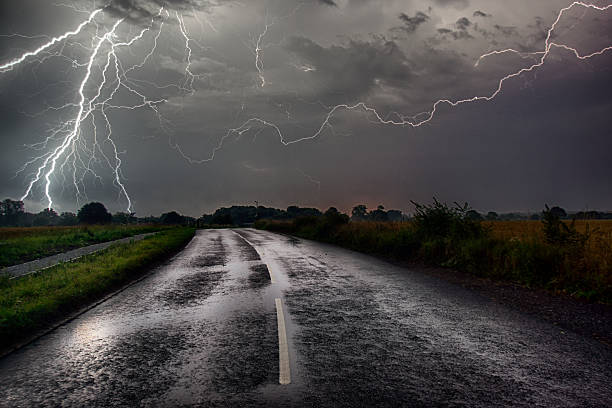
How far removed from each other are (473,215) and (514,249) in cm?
472

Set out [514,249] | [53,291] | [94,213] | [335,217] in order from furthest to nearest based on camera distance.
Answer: [94,213], [335,217], [514,249], [53,291]

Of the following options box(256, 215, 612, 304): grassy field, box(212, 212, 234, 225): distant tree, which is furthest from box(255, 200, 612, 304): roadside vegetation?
box(212, 212, 234, 225): distant tree

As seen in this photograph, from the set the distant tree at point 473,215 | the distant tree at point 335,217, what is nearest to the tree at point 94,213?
the distant tree at point 335,217

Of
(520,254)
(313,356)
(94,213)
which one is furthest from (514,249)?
(94,213)

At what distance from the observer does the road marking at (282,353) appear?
4181mm

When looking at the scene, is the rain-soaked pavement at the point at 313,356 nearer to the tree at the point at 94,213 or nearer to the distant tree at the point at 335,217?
the distant tree at the point at 335,217

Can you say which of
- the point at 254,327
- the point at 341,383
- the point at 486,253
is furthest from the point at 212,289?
the point at 486,253

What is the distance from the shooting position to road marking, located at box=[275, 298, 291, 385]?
4181 millimetres

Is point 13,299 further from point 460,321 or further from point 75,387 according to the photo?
point 460,321

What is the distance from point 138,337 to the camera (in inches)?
231

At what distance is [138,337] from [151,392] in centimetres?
215

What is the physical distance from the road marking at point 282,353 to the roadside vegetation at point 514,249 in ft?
20.3

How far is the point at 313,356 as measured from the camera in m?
4.88

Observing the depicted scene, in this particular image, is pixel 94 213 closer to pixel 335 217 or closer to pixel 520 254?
pixel 335 217
